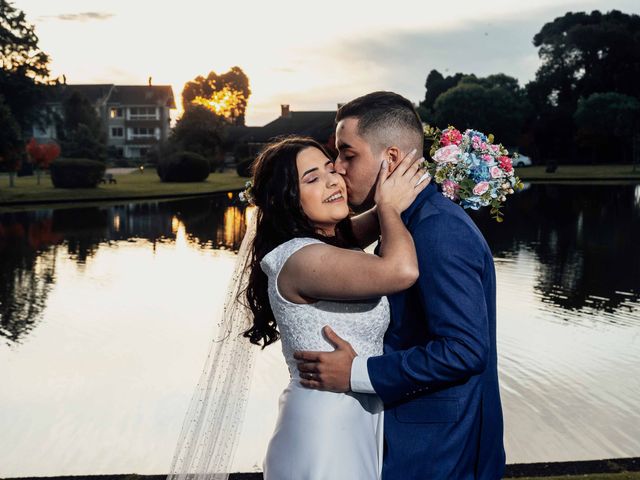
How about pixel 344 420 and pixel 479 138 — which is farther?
pixel 479 138

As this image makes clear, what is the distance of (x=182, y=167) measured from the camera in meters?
49.1

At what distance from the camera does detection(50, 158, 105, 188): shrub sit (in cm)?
4134

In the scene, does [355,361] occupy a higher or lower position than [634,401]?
higher

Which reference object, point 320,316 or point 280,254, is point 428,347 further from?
point 280,254

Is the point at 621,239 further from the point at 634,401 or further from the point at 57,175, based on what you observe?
the point at 57,175

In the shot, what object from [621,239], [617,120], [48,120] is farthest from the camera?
[617,120]

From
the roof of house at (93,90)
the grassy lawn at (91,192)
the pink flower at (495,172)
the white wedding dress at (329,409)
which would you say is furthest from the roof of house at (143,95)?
the white wedding dress at (329,409)

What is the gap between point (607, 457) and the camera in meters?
5.76

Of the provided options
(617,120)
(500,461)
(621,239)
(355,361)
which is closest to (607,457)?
(500,461)

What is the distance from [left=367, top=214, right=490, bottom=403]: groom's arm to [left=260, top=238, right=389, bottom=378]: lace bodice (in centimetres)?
34

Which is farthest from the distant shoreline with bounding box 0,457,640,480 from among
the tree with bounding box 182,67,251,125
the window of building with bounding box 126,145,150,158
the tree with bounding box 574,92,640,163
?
the tree with bounding box 182,67,251,125

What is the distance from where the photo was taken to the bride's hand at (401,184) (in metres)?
2.82

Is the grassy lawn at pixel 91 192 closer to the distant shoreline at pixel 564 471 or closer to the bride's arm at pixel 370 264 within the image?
the distant shoreline at pixel 564 471

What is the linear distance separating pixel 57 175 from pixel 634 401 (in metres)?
38.9
